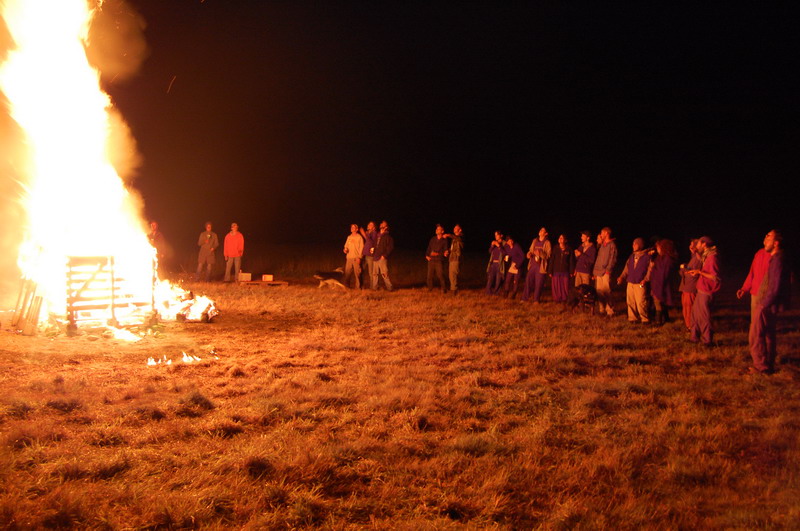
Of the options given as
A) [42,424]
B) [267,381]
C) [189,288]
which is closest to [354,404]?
[267,381]

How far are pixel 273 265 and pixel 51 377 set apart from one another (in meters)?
16.8

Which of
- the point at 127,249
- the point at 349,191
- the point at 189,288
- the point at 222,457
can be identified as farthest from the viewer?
the point at 349,191

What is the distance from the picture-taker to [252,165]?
78375mm

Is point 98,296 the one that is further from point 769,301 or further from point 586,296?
point 769,301

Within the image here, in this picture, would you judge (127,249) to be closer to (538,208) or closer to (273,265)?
(273,265)

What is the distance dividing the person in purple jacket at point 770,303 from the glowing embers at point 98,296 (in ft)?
31.9

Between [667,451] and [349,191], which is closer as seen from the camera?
[667,451]

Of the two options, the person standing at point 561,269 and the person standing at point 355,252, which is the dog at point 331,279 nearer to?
the person standing at point 355,252

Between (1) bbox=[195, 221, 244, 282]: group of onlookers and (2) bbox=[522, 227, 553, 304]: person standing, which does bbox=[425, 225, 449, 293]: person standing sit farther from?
(1) bbox=[195, 221, 244, 282]: group of onlookers

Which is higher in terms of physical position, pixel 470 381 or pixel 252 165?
pixel 252 165

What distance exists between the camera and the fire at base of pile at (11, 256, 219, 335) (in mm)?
9812

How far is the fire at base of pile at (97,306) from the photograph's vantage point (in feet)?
32.2

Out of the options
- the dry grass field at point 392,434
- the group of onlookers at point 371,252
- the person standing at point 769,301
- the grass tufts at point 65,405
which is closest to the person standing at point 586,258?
the dry grass field at point 392,434

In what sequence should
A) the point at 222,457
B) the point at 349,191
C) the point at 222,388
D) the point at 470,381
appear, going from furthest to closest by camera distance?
the point at 349,191
the point at 470,381
the point at 222,388
the point at 222,457
